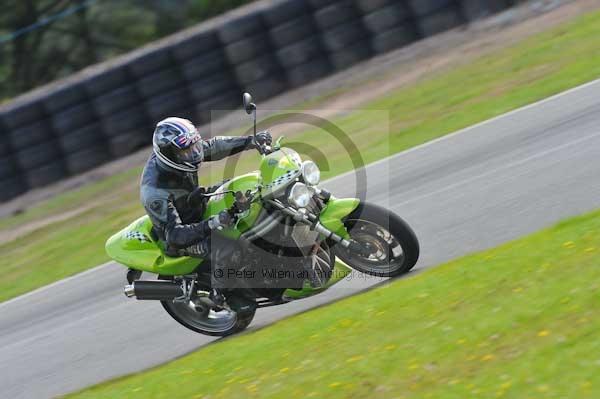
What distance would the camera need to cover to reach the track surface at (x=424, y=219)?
25.2ft

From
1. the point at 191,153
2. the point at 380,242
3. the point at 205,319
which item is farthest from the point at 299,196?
the point at 205,319

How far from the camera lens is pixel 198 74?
1441 cm

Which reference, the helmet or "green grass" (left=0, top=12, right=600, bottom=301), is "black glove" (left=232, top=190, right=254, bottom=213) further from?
"green grass" (left=0, top=12, right=600, bottom=301)

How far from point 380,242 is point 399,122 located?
5.89 m

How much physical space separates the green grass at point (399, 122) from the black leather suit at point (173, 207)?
4019 mm

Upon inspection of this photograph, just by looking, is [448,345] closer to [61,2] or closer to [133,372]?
[133,372]

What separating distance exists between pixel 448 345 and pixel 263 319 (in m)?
2.73

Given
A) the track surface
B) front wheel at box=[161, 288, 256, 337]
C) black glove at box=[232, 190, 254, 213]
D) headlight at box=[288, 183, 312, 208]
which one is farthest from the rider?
the track surface

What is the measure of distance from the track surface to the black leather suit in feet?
3.74

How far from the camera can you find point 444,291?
6188 millimetres

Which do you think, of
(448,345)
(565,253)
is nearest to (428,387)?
(448,345)

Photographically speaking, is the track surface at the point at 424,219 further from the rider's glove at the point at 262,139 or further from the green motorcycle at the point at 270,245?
the rider's glove at the point at 262,139

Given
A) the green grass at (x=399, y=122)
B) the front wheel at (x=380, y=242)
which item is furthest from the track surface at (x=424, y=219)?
the green grass at (x=399, y=122)

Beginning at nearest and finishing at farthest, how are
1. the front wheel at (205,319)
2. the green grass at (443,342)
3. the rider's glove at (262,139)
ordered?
the green grass at (443,342) < the rider's glove at (262,139) < the front wheel at (205,319)
